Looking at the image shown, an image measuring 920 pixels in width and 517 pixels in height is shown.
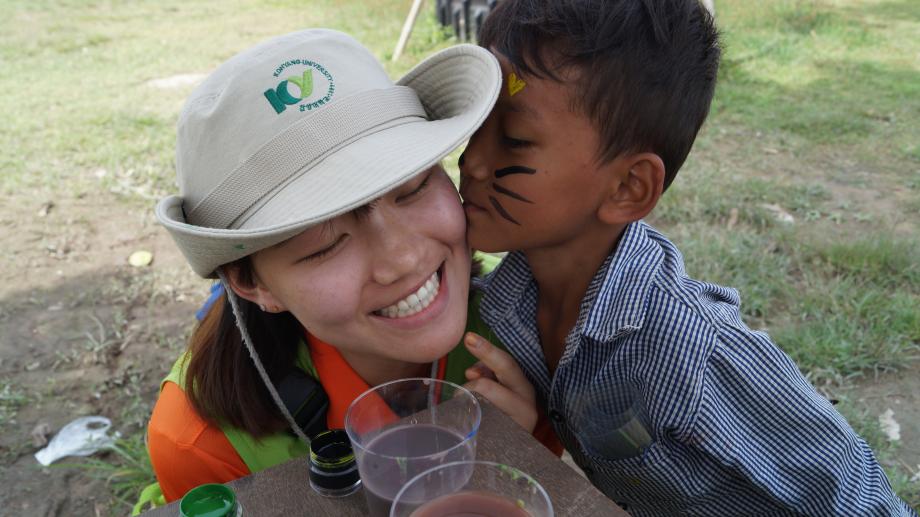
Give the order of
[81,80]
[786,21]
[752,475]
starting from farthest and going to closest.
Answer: [786,21] < [81,80] < [752,475]

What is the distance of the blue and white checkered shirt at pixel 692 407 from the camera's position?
5.46 ft

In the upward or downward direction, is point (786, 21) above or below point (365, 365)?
below

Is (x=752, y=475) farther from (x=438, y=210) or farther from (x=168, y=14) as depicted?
(x=168, y=14)

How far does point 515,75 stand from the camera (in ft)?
5.47

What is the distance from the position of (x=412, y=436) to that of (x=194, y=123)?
786 millimetres

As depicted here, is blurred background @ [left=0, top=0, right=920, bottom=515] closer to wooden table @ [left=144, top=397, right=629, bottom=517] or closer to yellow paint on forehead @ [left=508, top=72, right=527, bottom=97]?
yellow paint on forehead @ [left=508, top=72, right=527, bottom=97]

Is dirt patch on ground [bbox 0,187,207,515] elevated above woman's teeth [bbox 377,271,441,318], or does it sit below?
below

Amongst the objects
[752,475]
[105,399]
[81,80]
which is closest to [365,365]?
[752,475]

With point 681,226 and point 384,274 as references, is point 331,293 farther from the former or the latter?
point 681,226

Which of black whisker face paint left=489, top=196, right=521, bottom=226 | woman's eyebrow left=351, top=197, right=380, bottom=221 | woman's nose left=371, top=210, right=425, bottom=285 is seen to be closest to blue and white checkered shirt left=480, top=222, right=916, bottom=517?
black whisker face paint left=489, top=196, right=521, bottom=226

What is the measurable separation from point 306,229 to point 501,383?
0.64 meters

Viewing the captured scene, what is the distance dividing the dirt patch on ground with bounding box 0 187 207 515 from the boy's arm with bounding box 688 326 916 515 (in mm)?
2388

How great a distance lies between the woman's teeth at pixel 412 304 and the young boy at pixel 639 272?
209mm

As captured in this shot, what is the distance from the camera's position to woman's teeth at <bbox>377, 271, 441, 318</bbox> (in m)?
1.59
